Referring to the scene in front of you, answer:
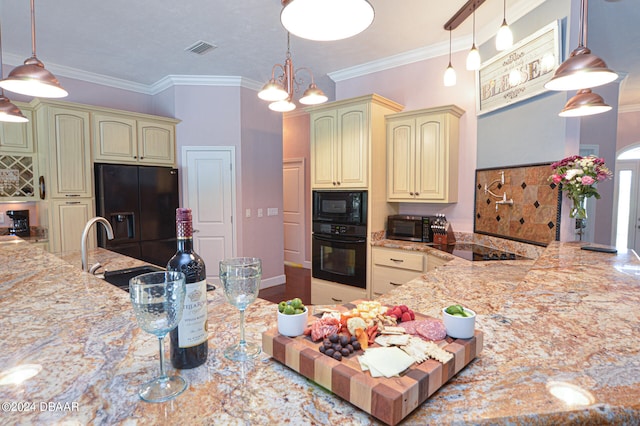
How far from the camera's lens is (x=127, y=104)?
4637 millimetres

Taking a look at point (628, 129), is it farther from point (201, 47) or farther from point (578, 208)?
point (201, 47)

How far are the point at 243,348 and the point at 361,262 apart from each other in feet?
8.91

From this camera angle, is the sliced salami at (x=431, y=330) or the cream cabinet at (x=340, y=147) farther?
the cream cabinet at (x=340, y=147)

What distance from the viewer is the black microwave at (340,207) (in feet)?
11.5

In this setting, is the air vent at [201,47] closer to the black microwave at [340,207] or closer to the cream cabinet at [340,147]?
the cream cabinet at [340,147]

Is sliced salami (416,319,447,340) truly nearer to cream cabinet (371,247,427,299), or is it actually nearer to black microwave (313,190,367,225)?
cream cabinet (371,247,427,299)

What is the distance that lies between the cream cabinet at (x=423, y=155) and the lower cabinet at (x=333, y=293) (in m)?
1.05

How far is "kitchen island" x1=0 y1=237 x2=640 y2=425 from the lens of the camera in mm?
614

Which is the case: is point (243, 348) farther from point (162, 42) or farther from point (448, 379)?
point (162, 42)

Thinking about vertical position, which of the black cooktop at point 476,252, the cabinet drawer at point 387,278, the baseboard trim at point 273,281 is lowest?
the baseboard trim at point 273,281

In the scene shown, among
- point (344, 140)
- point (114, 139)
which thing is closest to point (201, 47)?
point (114, 139)

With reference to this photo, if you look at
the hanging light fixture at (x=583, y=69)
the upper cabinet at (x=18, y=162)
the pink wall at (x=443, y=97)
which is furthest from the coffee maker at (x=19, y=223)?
the hanging light fixture at (x=583, y=69)

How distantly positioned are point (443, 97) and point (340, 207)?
1.60 m

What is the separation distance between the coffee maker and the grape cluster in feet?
14.3
